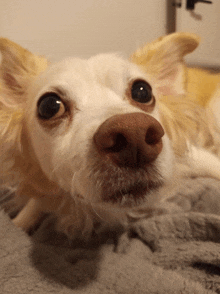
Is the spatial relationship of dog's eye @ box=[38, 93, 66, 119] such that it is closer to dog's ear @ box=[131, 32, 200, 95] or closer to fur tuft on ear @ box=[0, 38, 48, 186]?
fur tuft on ear @ box=[0, 38, 48, 186]

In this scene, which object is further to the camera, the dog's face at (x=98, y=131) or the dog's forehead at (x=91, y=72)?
the dog's forehead at (x=91, y=72)

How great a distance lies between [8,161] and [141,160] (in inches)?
27.2

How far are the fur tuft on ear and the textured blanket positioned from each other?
0.81 ft

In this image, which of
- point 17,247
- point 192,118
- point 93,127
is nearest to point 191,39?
point 192,118

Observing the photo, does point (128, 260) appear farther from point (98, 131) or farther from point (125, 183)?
point (98, 131)

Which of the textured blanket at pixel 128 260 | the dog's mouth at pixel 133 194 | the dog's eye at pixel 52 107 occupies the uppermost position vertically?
the dog's eye at pixel 52 107

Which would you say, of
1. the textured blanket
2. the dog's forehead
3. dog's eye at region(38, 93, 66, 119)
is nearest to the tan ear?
the dog's forehead

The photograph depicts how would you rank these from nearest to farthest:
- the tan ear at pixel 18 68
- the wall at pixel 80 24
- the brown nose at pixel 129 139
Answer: the brown nose at pixel 129 139
the tan ear at pixel 18 68
the wall at pixel 80 24

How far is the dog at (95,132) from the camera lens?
1.82 ft

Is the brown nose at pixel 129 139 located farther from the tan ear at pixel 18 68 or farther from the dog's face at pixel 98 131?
the tan ear at pixel 18 68

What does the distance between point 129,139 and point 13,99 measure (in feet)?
2.40

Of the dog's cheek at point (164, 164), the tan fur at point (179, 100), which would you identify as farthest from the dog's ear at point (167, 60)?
the dog's cheek at point (164, 164)

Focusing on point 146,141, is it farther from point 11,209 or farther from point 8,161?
point 11,209

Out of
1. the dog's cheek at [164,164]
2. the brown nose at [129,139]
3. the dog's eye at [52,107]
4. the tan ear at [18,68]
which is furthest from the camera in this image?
the tan ear at [18,68]
